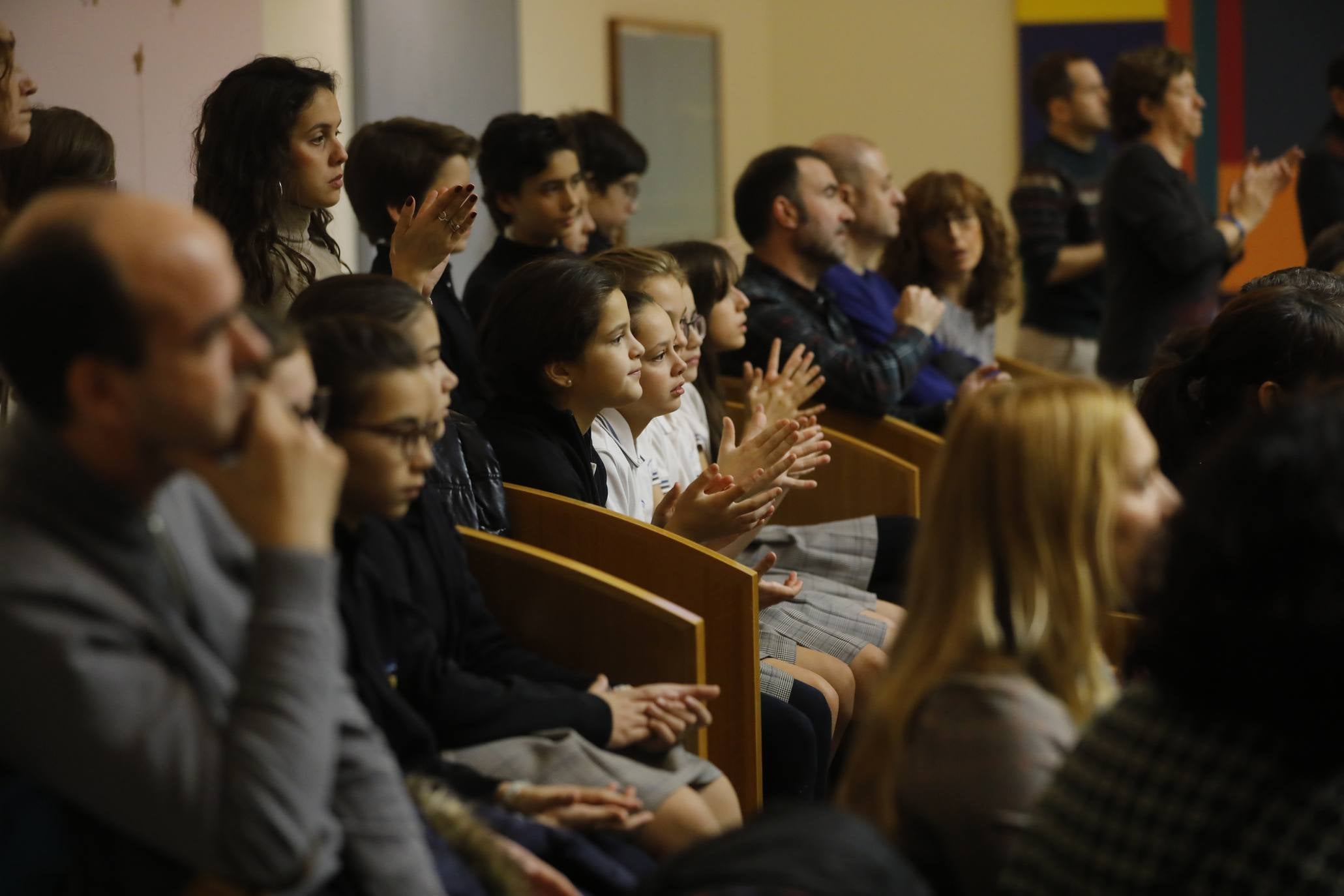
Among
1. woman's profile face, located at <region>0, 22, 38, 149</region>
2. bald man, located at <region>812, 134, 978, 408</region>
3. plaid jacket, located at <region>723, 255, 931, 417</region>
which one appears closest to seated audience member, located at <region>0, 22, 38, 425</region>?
woman's profile face, located at <region>0, 22, 38, 149</region>

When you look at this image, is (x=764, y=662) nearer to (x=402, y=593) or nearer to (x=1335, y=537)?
(x=402, y=593)

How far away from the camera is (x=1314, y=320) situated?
88.7 inches

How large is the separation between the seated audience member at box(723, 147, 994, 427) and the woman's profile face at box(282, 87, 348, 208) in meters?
1.22

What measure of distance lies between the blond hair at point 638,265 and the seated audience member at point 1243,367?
3.09ft

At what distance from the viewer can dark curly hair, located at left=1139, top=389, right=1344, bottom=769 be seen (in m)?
1.15

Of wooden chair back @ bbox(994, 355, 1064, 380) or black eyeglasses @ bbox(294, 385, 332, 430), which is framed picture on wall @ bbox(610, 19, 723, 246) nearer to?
wooden chair back @ bbox(994, 355, 1064, 380)

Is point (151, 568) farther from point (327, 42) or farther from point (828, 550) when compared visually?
point (327, 42)

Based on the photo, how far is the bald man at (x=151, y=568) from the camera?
1167 mm

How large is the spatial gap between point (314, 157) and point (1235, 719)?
6.52ft

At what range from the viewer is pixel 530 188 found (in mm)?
3619

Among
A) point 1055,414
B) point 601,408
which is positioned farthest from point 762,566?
point 1055,414

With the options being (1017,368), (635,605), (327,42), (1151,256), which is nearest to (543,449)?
(635,605)

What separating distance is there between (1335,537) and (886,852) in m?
0.43

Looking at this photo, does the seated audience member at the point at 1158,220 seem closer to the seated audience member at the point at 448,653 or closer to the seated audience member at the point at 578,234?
the seated audience member at the point at 578,234
